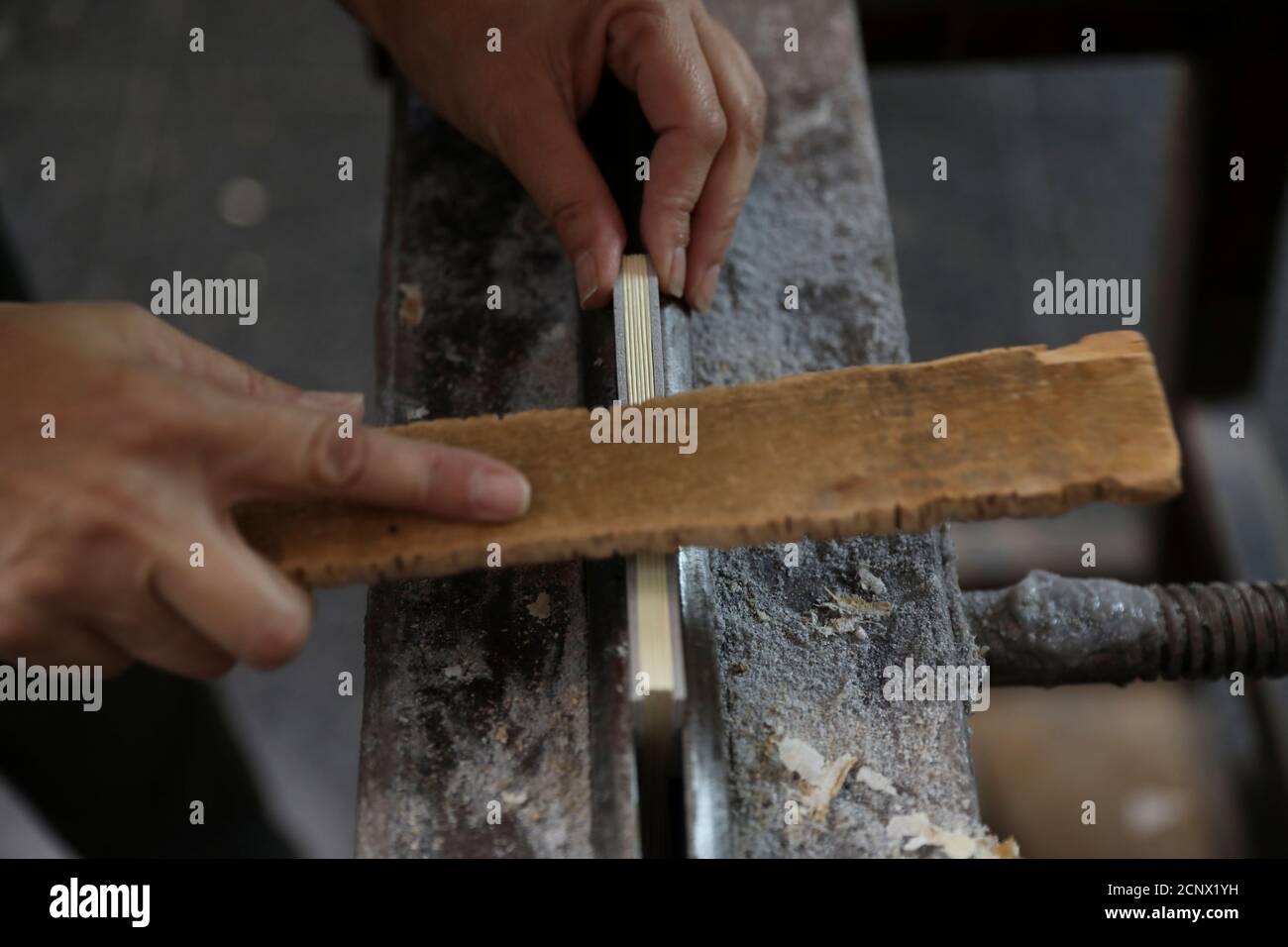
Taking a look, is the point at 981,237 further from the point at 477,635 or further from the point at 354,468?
the point at 354,468

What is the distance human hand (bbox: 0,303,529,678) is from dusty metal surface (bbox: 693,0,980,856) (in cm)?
40

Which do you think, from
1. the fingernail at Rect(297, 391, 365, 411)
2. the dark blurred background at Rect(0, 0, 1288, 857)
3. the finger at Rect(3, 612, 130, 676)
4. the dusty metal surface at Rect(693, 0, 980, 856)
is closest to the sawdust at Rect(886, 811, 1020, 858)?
the dusty metal surface at Rect(693, 0, 980, 856)

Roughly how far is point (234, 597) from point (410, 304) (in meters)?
0.73

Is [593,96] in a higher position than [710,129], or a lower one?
higher

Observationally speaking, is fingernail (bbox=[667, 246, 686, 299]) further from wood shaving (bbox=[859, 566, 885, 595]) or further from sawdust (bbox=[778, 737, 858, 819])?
sawdust (bbox=[778, 737, 858, 819])

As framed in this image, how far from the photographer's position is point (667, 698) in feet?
3.86

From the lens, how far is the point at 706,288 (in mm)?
1612

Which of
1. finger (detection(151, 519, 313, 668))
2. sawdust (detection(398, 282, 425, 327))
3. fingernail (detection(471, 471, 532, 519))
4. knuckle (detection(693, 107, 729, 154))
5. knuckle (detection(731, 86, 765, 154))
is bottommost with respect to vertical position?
finger (detection(151, 519, 313, 668))

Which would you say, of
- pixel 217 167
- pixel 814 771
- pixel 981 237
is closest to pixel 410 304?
pixel 814 771

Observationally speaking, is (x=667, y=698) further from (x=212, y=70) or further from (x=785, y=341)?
(x=212, y=70)

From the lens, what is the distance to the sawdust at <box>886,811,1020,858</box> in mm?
1255

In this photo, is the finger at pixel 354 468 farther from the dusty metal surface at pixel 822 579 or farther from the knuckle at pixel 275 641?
the dusty metal surface at pixel 822 579

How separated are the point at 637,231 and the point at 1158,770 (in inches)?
88.5
